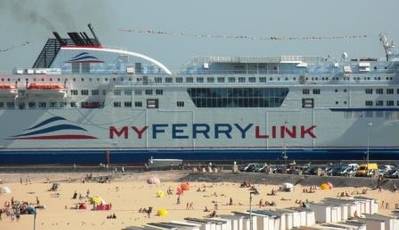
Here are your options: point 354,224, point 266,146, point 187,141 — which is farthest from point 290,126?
point 354,224

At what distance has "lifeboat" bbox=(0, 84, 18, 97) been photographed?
6375cm

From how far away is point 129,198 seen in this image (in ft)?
153

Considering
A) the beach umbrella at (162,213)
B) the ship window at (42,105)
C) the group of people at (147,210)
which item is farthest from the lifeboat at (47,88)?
the beach umbrella at (162,213)

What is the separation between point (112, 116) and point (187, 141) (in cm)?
500

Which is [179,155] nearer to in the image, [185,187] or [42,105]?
[42,105]

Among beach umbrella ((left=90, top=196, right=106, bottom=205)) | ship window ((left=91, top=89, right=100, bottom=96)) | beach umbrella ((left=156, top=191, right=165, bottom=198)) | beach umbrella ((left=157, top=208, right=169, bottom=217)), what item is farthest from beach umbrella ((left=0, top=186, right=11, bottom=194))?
ship window ((left=91, top=89, right=100, bottom=96))

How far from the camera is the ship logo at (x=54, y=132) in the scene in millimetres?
63438

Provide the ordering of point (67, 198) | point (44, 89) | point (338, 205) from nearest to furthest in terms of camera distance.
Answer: point (338, 205) → point (67, 198) → point (44, 89)

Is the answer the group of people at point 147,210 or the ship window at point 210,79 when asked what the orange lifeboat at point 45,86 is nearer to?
the ship window at point 210,79

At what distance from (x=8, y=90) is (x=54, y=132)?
3.96 m

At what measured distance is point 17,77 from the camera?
212ft

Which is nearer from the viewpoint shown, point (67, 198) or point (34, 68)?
point (67, 198)

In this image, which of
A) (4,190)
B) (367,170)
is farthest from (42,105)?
(367,170)

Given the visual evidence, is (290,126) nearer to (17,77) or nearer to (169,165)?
(169,165)
